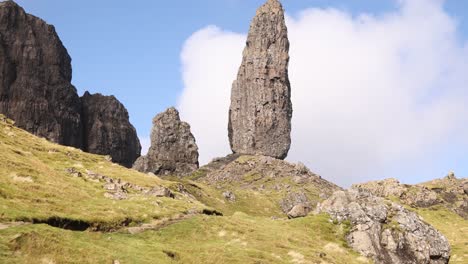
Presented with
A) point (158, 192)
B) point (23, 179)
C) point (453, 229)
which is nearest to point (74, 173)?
point (158, 192)

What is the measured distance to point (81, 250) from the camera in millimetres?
34906

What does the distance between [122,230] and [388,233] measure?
3317 cm

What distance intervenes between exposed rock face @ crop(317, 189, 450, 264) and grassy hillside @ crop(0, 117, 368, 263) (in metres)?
2.34

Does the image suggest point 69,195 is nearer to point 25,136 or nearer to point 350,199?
point 350,199

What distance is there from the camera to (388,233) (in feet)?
195

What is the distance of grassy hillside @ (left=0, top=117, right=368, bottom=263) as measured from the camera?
35094mm

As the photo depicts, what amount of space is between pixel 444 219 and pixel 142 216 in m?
138

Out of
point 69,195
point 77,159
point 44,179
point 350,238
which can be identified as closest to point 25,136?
point 77,159

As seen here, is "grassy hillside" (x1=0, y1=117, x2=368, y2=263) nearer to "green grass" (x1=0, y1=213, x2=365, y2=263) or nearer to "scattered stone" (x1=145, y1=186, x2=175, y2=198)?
"green grass" (x1=0, y1=213, x2=365, y2=263)

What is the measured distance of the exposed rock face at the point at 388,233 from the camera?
5716cm

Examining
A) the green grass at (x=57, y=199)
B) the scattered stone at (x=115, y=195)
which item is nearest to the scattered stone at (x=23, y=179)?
the green grass at (x=57, y=199)

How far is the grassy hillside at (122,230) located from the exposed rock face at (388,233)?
92.3 inches

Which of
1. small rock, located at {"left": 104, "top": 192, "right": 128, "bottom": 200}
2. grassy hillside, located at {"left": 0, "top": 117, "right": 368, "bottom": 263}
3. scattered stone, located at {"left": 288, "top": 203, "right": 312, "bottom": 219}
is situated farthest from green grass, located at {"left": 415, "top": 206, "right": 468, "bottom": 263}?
small rock, located at {"left": 104, "top": 192, "right": 128, "bottom": 200}

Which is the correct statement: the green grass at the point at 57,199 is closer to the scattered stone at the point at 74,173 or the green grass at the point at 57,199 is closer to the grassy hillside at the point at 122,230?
the grassy hillside at the point at 122,230
